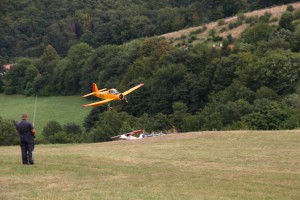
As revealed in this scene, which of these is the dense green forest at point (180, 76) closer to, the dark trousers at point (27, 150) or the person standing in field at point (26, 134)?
the dark trousers at point (27, 150)

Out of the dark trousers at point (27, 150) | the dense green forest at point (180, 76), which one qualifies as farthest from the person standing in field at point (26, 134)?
the dense green forest at point (180, 76)

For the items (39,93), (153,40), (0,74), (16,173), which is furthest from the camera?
(0,74)

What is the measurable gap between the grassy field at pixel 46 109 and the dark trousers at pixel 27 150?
61.7m

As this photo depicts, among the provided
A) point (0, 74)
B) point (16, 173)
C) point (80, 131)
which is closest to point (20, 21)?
point (0, 74)

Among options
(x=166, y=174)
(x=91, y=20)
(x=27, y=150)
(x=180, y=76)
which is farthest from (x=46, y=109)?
(x=166, y=174)

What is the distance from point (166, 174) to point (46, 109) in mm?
81696

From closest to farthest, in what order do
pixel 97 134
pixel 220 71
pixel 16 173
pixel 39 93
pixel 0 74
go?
pixel 16 173 < pixel 97 134 < pixel 220 71 < pixel 39 93 < pixel 0 74

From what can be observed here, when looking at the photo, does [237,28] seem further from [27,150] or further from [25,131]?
[25,131]

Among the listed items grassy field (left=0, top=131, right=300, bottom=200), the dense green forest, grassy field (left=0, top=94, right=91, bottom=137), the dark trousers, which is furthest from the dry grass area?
the dark trousers

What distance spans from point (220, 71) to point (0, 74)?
192 ft

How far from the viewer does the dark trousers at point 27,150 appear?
21.8 metres

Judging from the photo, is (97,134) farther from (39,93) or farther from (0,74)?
(0,74)

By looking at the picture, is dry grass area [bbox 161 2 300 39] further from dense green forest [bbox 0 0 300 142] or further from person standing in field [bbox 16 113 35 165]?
person standing in field [bbox 16 113 35 165]

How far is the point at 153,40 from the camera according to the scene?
341 feet
